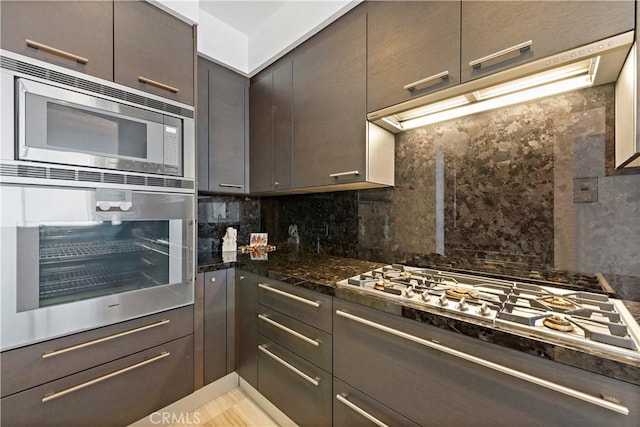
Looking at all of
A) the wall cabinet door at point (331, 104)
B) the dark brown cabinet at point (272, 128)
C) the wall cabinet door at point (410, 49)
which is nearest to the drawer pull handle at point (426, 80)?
the wall cabinet door at point (410, 49)

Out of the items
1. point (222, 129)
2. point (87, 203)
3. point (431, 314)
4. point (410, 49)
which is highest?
point (410, 49)

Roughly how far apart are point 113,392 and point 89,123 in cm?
135

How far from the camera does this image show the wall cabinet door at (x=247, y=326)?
1654 millimetres

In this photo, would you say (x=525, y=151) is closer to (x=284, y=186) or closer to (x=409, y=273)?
(x=409, y=273)

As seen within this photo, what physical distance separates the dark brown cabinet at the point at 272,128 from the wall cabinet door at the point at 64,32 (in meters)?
0.94

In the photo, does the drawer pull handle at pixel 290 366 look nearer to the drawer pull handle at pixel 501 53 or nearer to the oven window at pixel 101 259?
the oven window at pixel 101 259

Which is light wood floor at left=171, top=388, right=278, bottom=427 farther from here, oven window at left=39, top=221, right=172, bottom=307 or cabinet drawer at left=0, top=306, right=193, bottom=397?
oven window at left=39, top=221, right=172, bottom=307

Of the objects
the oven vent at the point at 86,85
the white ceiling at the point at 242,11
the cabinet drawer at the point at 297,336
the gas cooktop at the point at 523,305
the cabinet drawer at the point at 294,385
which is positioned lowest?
the cabinet drawer at the point at 294,385

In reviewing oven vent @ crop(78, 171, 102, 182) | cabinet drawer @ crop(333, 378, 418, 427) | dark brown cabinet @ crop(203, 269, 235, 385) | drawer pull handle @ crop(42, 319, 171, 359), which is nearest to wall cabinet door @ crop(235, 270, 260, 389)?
dark brown cabinet @ crop(203, 269, 235, 385)

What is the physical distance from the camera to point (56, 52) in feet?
3.81

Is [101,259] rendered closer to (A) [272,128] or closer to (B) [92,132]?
(B) [92,132]

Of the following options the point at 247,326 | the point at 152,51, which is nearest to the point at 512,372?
the point at 247,326

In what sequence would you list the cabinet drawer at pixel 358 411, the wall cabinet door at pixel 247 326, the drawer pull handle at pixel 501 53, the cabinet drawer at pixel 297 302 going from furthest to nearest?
the wall cabinet door at pixel 247 326 < the cabinet drawer at pixel 297 302 < the cabinet drawer at pixel 358 411 < the drawer pull handle at pixel 501 53

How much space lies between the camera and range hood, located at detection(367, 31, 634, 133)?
849mm
